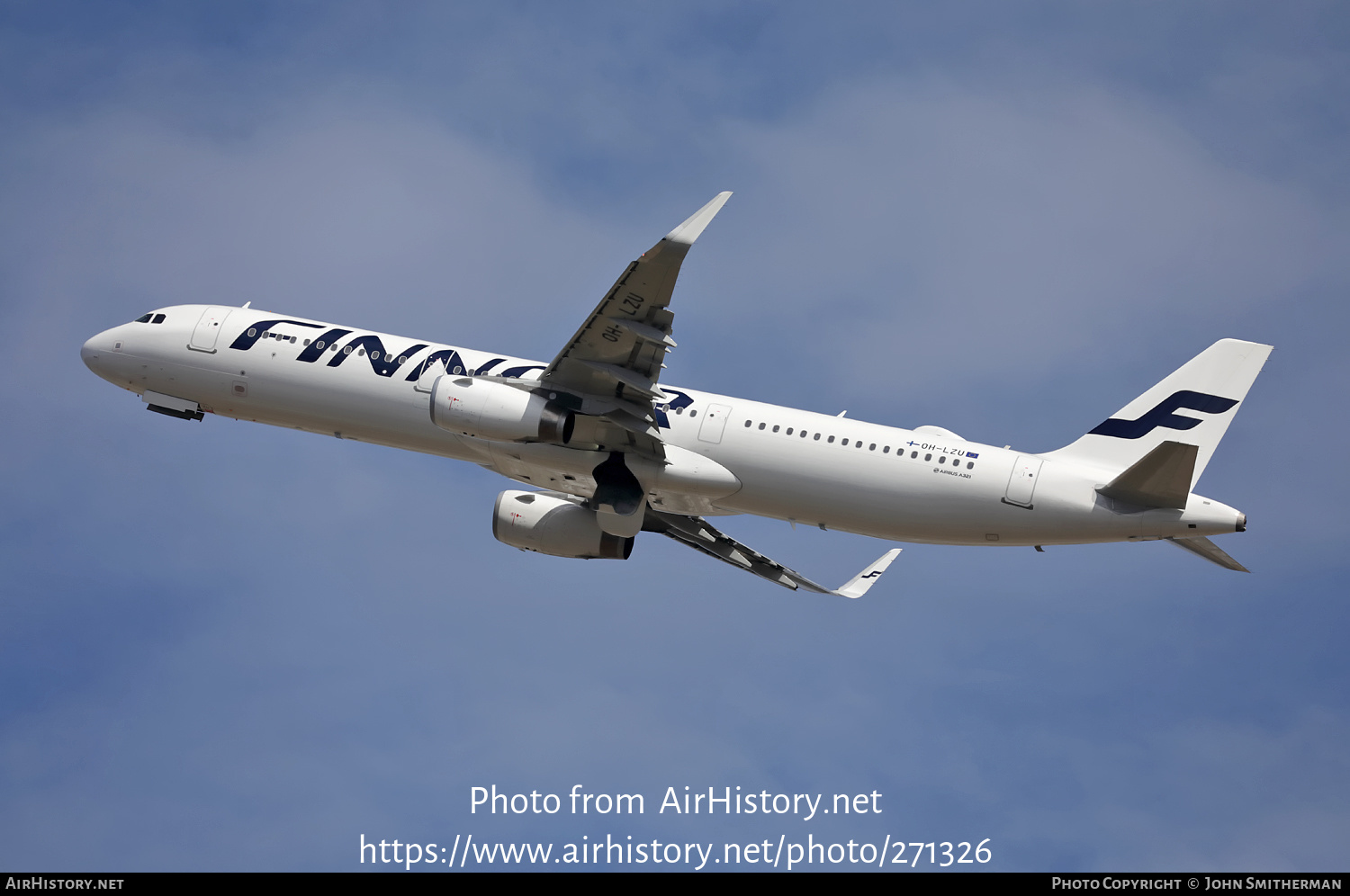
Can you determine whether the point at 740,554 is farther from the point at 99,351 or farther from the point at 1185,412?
the point at 99,351

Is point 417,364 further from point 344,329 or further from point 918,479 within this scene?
point 918,479

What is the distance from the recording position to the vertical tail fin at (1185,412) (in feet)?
118

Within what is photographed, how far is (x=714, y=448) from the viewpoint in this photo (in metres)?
36.5

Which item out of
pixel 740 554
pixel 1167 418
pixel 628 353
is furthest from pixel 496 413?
pixel 1167 418

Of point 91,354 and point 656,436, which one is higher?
point 91,354

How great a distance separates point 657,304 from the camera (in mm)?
32031

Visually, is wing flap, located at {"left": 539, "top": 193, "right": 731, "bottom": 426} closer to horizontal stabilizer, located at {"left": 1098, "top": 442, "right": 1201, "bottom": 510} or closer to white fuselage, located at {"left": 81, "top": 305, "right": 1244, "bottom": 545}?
white fuselage, located at {"left": 81, "top": 305, "right": 1244, "bottom": 545}

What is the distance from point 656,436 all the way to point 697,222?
22.5 ft

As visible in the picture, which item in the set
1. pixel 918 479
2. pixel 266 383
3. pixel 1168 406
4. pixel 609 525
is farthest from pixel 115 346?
pixel 1168 406

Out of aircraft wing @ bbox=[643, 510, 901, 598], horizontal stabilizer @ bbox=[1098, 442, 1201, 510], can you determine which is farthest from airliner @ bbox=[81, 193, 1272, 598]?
aircraft wing @ bbox=[643, 510, 901, 598]

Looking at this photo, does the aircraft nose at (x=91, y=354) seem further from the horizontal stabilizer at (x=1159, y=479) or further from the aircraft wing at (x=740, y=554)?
the horizontal stabilizer at (x=1159, y=479)

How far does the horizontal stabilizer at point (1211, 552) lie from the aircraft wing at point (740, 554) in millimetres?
11174

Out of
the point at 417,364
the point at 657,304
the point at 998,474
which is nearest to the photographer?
the point at 657,304

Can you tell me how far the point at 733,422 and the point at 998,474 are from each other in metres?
6.87
